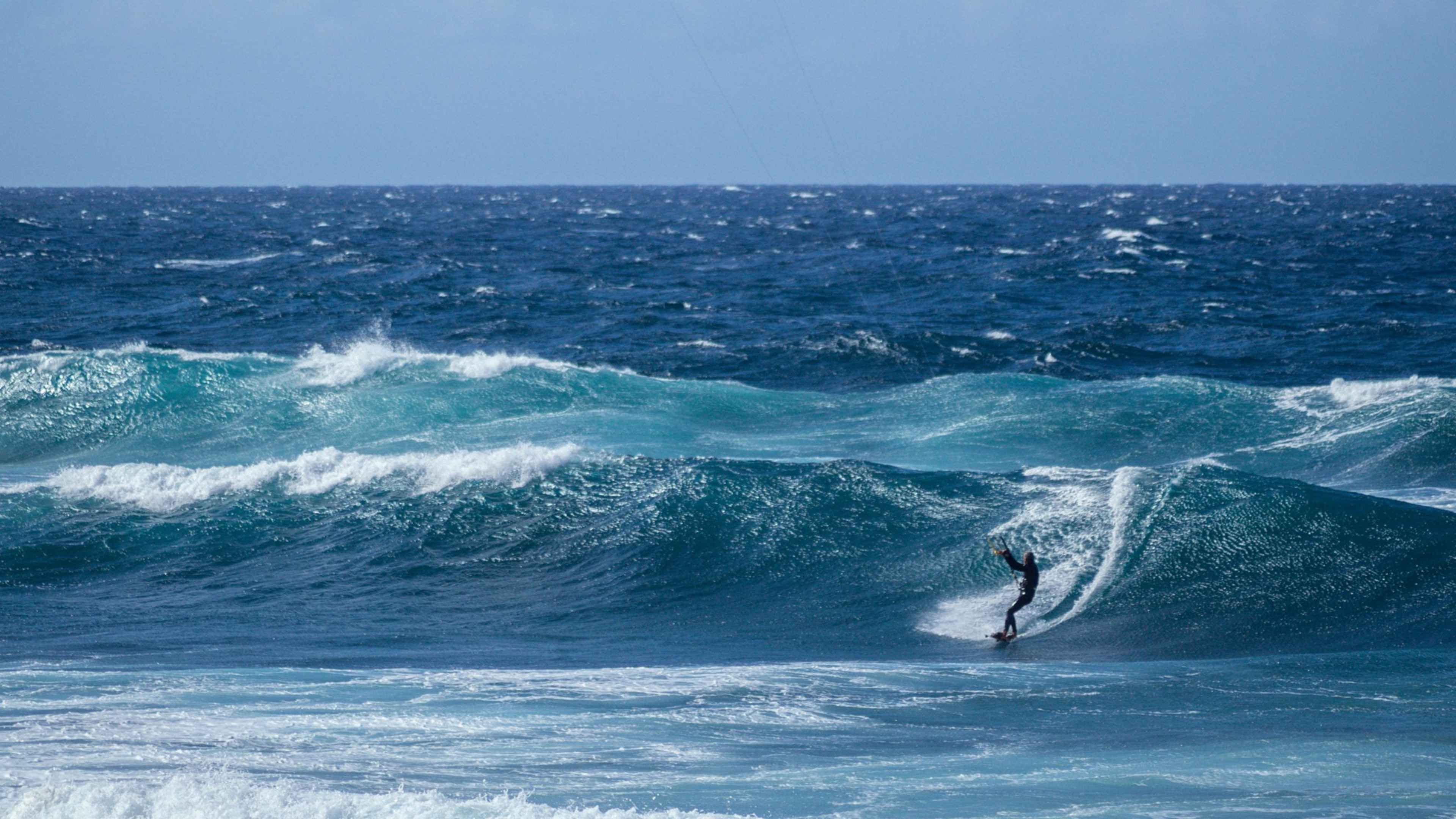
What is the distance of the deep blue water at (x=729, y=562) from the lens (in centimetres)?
879

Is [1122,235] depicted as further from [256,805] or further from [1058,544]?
[256,805]

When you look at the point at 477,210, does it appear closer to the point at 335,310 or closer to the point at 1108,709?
the point at 335,310

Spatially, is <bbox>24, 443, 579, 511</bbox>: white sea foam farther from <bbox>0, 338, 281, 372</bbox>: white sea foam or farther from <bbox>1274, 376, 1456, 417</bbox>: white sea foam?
<bbox>1274, 376, 1456, 417</bbox>: white sea foam

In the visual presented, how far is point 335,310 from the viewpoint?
123 ft

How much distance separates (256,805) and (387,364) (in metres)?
19.1

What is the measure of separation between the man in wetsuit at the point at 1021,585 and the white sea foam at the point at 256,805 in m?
5.80

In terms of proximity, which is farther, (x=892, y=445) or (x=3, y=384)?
(x=3, y=384)

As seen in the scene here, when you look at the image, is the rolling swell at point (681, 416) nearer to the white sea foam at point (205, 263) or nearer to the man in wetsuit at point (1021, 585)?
the man in wetsuit at point (1021, 585)

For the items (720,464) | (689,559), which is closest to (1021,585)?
(689,559)

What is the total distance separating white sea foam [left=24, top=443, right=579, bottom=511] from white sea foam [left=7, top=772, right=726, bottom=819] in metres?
9.82

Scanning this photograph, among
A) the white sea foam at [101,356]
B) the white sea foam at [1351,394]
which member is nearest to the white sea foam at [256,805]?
the white sea foam at [1351,394]

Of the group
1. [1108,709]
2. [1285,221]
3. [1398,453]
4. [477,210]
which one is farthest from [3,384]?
[477,210]

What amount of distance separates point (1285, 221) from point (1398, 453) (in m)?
59.8

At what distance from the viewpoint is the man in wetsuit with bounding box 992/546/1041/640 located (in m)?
12.8
